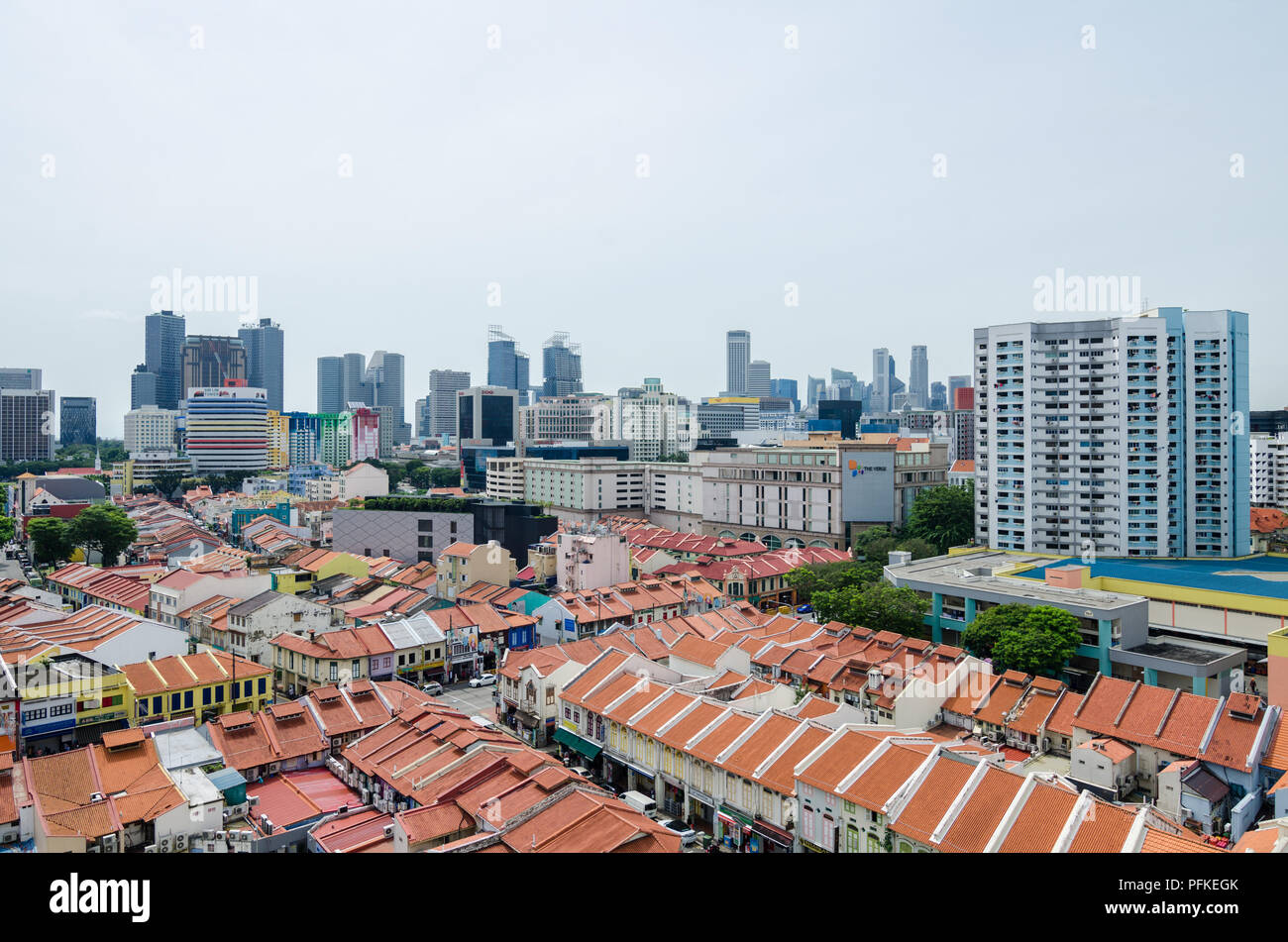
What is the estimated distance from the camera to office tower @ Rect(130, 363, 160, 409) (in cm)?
7462

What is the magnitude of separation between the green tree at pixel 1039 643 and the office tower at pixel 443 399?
94122 mm

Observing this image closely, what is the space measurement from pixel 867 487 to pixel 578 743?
1974 cm

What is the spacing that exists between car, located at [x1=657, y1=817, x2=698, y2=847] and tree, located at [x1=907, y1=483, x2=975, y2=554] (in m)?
18.0

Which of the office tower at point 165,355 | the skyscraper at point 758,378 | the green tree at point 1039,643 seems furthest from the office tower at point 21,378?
the skyscraper at point 758,378

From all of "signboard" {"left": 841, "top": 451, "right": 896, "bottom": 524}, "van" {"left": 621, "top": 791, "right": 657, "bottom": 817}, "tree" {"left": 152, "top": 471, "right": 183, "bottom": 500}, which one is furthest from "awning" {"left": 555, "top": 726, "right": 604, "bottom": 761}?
"tree" {"left": 152, "top": 471, "right": 183, "bottom": 500}

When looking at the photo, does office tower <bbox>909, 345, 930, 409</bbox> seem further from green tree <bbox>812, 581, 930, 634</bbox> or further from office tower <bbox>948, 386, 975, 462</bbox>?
green tree <bbox>812, 581, 930, 634</bbox>

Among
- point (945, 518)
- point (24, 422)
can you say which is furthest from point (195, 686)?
point (24, 422)

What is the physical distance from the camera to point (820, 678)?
44.5 feet

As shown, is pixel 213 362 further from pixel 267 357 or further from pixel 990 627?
pixel 990 627

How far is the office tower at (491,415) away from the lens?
186ft
